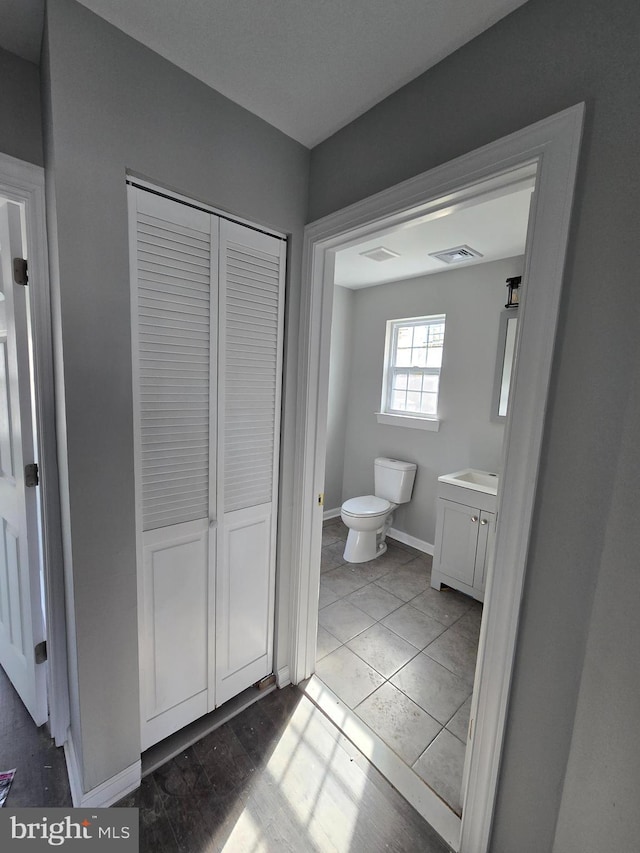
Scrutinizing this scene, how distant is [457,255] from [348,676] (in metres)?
2.72

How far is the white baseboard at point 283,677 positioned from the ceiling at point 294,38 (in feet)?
7.94

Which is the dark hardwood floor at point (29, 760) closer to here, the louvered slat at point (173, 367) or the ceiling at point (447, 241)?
the louvered slat at point (173, 367)

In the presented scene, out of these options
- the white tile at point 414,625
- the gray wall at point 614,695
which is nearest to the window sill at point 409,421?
the white tile at point 414,625

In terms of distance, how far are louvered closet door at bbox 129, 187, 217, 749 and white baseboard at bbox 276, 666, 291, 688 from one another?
406 millimetres

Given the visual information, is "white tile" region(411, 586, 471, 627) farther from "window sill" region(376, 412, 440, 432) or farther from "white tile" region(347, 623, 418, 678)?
"window sill" region(376, 412, 440, 432)

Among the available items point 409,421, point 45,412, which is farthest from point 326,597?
point 45,412

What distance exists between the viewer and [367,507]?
302 cm

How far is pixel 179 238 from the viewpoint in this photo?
4.14 ft

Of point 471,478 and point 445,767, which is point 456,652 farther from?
point 471,478

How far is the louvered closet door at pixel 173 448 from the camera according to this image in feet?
4.00

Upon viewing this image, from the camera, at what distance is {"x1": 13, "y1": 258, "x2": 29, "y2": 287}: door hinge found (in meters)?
1.25

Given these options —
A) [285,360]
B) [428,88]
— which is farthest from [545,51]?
[285,360]

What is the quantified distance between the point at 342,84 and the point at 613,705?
75.8 inches

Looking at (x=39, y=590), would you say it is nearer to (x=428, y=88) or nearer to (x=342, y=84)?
(x=342, y=84)
